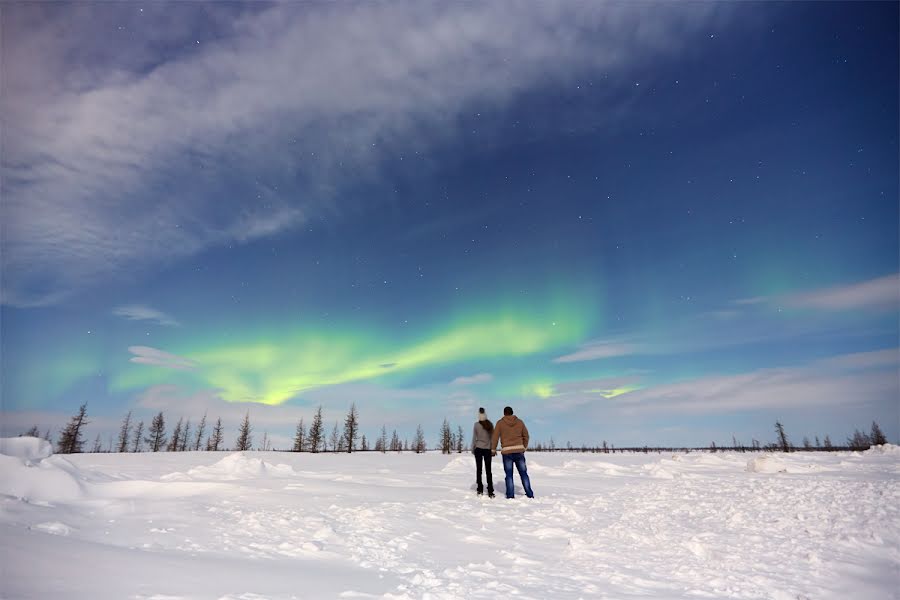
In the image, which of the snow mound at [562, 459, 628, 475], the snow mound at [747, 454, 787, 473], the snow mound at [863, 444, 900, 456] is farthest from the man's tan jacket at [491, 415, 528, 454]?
the snow mound at [863, 444, 900, 456]

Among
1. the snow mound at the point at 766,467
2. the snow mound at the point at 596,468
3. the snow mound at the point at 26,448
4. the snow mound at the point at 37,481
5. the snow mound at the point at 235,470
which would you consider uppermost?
the snow mound at the point at 26,448

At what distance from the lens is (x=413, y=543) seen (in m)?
6.19

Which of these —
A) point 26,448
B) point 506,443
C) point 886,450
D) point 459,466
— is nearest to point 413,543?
point 506,443

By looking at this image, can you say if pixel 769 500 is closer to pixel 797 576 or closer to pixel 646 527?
pixel 646 527

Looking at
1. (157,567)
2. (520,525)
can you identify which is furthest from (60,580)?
(520,525)

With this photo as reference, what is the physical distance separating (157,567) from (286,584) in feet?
4.06

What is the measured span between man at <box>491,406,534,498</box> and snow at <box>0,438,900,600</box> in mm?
991

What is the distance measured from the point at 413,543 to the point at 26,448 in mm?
7534

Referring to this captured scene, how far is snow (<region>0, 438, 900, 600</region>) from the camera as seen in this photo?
158 inches

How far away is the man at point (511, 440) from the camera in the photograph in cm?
1096

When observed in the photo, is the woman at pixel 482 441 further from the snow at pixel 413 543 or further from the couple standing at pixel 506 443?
the snow at pixel 413 543

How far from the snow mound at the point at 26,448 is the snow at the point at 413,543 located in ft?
0.14

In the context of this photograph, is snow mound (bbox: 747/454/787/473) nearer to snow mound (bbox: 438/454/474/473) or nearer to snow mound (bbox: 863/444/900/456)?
snow mound (bbox: 438/454/474/473)

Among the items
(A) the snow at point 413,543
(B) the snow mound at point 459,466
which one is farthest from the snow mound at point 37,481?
(B) the snow mound at point 459,466
